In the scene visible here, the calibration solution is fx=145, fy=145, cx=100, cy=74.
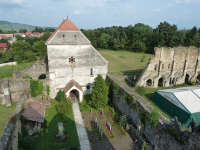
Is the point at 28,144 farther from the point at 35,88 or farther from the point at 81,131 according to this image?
the point at 35,88

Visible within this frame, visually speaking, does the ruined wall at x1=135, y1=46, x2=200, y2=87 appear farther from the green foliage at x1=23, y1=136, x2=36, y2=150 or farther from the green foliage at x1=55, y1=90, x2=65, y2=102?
the green foliage at x1=23, y1=136, x2=36, y2=150

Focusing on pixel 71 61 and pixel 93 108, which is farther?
pixel 71 61

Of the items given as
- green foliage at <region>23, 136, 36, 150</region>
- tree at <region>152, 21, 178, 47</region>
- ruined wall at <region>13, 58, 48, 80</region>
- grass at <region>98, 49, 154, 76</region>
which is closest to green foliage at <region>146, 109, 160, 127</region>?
green foliage at <region>23, 136, 36, 150</region>

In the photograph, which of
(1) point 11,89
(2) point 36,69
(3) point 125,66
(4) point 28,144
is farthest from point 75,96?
(3) point 125,66

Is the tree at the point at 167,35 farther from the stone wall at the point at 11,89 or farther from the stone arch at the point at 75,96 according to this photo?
the stone wall at the point at 11,89

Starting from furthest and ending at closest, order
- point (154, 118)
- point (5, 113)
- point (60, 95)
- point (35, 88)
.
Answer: point (60, 95), point (35, 88), point (5, 113), point (154, 118)

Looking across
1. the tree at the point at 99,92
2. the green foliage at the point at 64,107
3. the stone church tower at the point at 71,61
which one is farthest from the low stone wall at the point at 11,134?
the tree at the point at 99,92

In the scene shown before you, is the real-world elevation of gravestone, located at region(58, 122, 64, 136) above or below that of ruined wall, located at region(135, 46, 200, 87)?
below
